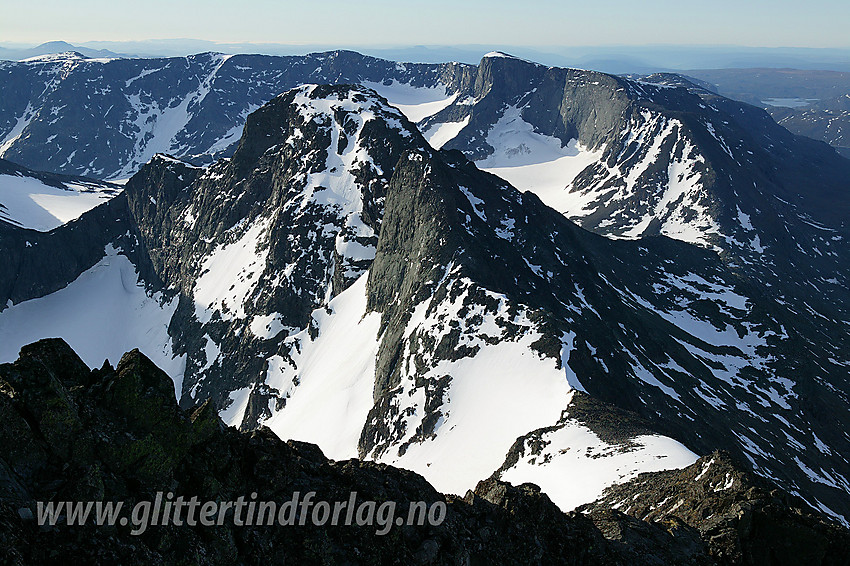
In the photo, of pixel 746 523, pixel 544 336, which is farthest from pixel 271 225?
pixel 746 523

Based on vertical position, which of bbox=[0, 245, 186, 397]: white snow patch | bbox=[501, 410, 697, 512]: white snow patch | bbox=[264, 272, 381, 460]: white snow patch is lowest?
bbox=[0, 245, 186, 397]: white snow patch

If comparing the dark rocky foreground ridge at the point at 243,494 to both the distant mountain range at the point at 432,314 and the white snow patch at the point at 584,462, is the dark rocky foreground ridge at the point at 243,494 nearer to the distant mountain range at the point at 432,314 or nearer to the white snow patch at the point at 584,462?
the white snow patch at the point at 584,462

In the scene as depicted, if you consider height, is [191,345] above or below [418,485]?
below

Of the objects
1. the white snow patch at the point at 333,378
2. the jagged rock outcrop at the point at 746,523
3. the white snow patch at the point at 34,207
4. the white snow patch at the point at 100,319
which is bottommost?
the white snow patch at the point at 100,319

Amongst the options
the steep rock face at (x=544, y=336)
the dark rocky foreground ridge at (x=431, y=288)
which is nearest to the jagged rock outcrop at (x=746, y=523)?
the steep rock face at (x=544, y=336)

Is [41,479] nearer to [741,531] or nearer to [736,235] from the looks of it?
[741,531]

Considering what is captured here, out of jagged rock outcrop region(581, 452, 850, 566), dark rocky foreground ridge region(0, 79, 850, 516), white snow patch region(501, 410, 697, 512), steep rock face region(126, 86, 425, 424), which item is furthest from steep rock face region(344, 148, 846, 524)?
jagged rock outcrop region(581, 452, 850, 566)

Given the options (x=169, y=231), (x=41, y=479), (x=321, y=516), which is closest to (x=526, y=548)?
(x=321, y=516)

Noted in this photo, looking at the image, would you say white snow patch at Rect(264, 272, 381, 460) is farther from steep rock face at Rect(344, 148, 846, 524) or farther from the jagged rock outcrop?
the jagged rock outcrop
